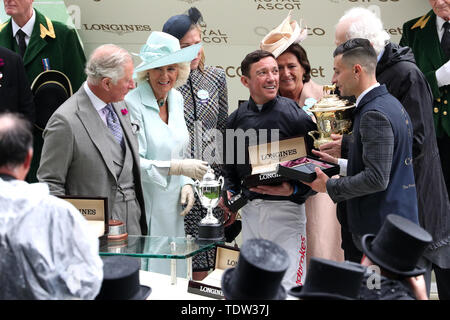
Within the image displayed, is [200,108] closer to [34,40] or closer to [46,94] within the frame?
[46,94]

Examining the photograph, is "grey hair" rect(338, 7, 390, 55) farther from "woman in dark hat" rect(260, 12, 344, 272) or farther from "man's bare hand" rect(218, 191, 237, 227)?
"man's bare hand" rect(218, 191, 237, 227)

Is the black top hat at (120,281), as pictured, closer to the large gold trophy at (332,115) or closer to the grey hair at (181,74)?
the large gold trophy at (332,115)

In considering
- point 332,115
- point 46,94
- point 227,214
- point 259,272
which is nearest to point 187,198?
point 227,214

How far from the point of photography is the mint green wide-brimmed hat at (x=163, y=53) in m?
3.78

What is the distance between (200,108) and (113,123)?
859 mm

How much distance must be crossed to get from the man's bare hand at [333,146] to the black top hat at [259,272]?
4.86 ft

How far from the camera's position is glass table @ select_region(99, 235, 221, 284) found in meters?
2.73

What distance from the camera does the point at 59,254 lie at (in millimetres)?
1853

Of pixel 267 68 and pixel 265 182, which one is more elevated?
pixel 267 68

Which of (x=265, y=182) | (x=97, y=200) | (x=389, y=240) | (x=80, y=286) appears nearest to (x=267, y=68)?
(x=265, y=182)

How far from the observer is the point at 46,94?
4.38 metres

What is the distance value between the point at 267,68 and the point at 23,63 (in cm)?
193

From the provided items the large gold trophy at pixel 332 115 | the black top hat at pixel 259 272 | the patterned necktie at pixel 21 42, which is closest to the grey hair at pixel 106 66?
the large gold trophy at pixel 332 115

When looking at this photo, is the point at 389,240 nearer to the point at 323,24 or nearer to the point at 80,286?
the point at 80,286
